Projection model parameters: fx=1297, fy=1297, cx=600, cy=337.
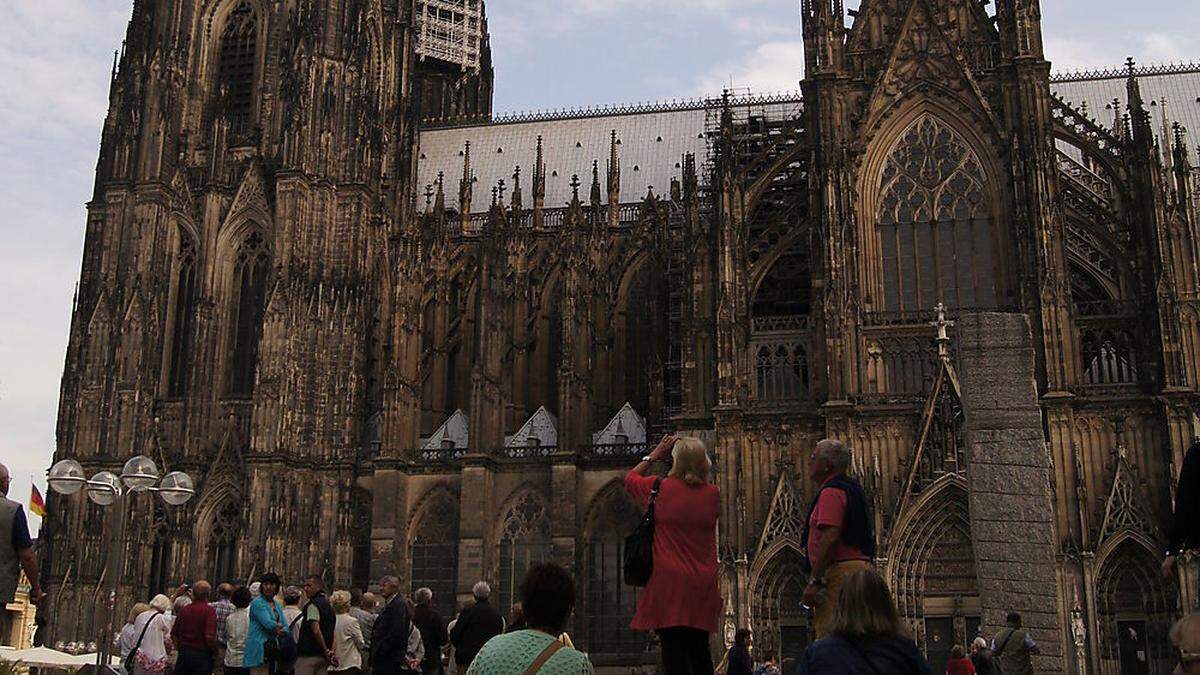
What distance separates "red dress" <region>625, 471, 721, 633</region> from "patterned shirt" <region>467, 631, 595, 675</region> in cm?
223

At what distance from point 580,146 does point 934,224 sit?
18636mm

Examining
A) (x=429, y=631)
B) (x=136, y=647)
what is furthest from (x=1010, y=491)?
(x=136, y=647)

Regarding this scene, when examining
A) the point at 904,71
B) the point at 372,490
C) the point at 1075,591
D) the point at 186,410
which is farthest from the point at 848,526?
the point at 186,410

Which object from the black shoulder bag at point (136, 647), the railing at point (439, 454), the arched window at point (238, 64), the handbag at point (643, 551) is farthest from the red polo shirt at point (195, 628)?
the arched window at point (238, 64)

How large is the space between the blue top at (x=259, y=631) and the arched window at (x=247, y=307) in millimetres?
29943

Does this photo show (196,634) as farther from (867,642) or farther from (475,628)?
(867,642)

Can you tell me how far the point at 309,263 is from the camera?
42938 millimetres

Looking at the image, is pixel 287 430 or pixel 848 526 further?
pixel 287 430

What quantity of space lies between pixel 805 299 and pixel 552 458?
9.25 meters

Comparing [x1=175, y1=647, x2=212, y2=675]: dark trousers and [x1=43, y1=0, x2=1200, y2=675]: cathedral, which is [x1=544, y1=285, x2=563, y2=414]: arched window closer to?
[x1=43, y1=0, x2=1200, y2=675]: cathedral

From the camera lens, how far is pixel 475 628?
14.8 metres

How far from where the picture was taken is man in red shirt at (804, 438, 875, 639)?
29.5 feet

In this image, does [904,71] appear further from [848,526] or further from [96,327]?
[848,526]

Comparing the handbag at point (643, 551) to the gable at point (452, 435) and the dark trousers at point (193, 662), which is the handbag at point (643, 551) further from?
the gable at point (452, 435)
